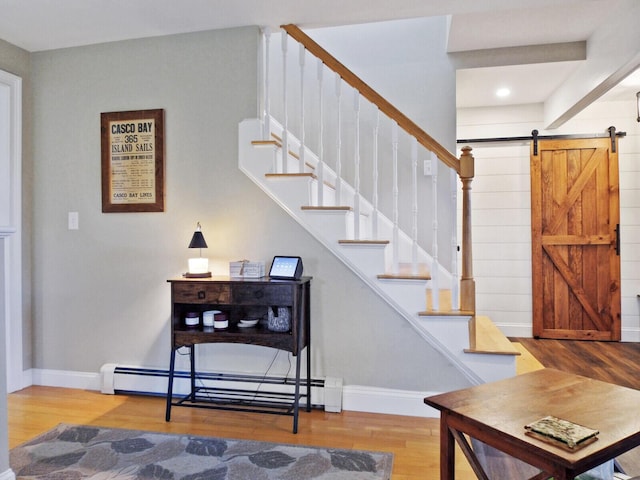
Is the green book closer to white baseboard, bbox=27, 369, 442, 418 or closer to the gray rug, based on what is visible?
the gray rug

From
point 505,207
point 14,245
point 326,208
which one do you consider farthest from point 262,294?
point 505,207

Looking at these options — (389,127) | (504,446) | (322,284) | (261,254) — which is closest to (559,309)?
(389,127)

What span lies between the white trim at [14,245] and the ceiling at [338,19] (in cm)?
42

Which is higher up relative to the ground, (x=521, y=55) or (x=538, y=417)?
(x=521, y=55)

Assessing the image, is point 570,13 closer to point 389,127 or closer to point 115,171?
point 389,127

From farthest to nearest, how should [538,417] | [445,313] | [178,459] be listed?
1. [445,313]
2. [178,459]
3. [538,417]

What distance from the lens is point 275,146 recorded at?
2746 millimetres

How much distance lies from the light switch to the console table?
104cm

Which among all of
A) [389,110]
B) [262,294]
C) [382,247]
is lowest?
[262,294]

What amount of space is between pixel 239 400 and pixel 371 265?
1.20m

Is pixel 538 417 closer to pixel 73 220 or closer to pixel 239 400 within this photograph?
pixel 239 400

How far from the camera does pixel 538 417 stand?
127 centimetres

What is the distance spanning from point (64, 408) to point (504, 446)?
2617mm

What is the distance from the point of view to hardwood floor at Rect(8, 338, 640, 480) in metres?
2.11
